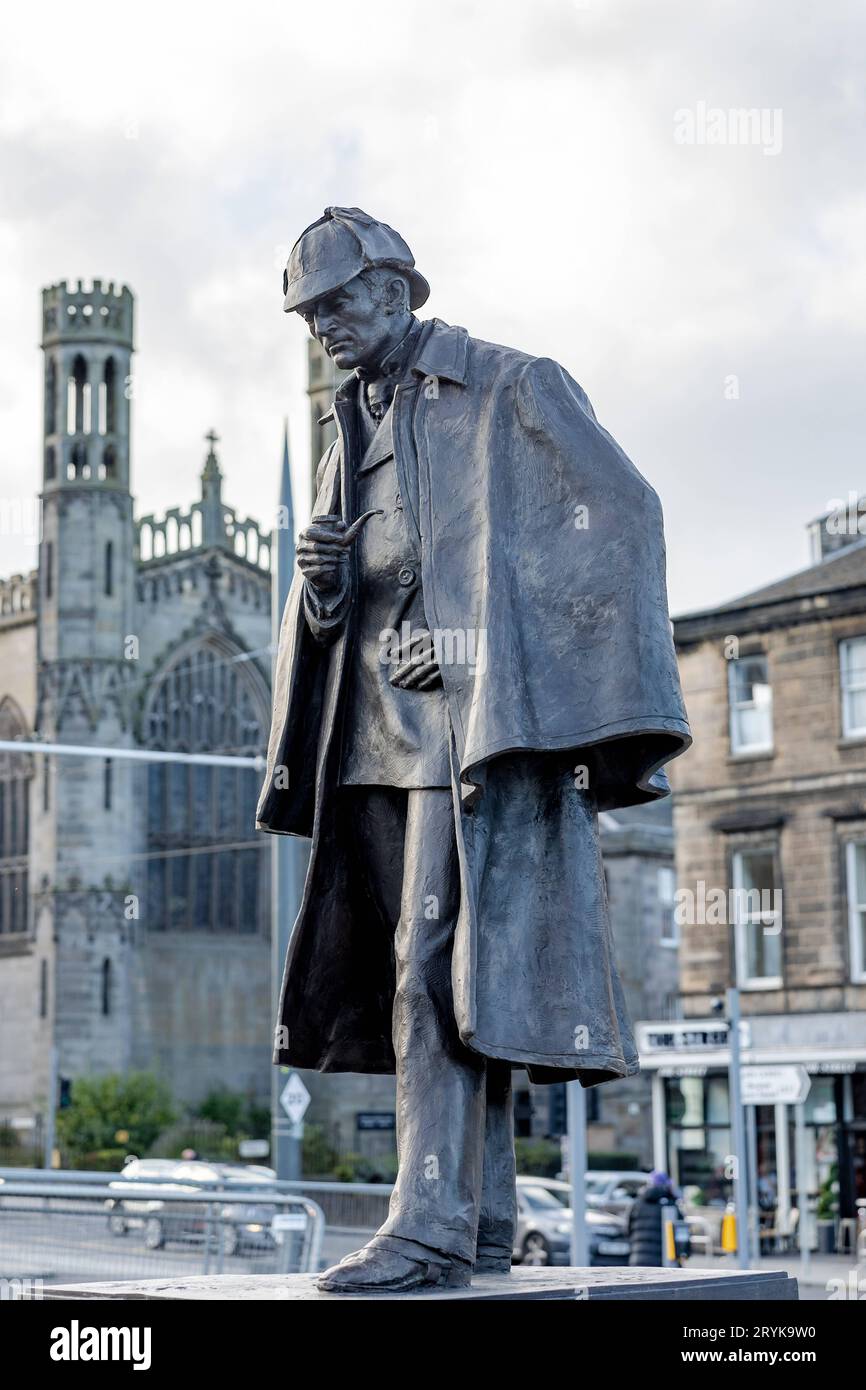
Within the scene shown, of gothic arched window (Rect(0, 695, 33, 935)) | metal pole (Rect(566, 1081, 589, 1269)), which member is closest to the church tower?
gothic arched window (Rect(0, 695, 33, 935))

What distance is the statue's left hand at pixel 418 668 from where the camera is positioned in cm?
527

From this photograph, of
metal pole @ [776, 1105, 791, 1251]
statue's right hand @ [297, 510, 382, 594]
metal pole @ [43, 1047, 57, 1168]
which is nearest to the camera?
statue's right hand @ [297, 510, 382, 594]

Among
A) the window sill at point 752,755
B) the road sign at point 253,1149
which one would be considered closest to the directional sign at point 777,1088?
the window sill at point 752,755

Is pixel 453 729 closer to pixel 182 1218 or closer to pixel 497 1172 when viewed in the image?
pixel 497 1172

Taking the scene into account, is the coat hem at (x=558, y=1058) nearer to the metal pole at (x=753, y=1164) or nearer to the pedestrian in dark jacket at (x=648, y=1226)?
the pedestrian in dark jacket at (x=648, y=1226)

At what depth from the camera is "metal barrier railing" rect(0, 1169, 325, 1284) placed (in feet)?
45.0

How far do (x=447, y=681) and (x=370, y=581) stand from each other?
482mm

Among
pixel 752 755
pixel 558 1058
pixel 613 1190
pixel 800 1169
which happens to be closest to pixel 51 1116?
pixel 613 1190

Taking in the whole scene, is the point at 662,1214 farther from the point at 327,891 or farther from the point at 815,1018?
the point at 327,891

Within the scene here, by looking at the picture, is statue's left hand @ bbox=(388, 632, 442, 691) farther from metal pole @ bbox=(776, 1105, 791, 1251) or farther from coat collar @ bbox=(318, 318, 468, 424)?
metal pole @ bbox=(776, 1105, 791, 1251)

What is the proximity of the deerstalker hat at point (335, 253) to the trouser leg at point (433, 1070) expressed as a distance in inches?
49.8

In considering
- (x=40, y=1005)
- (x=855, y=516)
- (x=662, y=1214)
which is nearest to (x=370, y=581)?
(x=662, y=1214)

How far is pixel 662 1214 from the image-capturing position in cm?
2294

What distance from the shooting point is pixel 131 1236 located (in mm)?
14055
